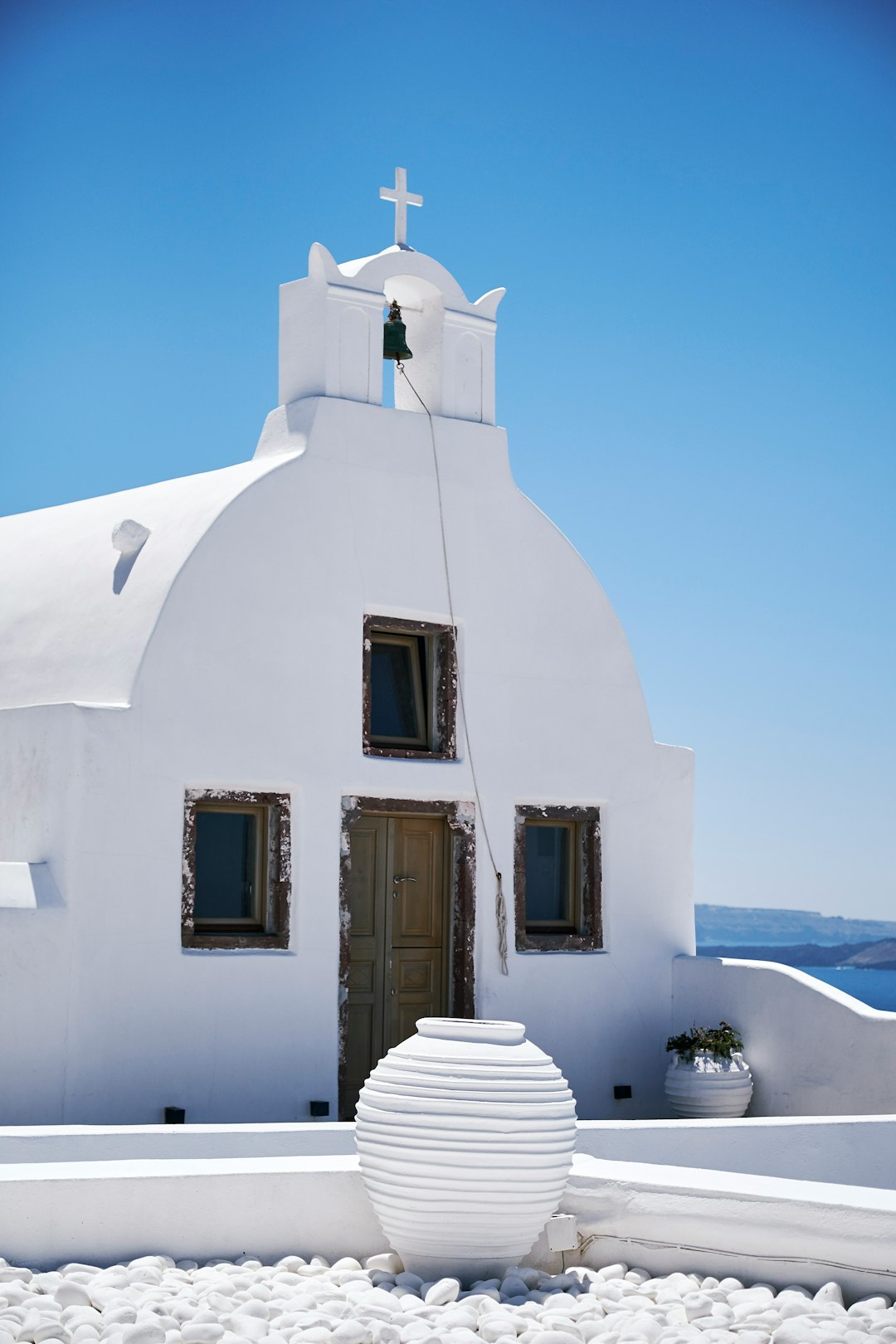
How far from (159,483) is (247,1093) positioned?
4214 millimetres

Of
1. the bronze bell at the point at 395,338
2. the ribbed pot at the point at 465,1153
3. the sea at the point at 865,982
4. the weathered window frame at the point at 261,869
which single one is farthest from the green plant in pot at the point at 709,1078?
the sea at the point at 865,982

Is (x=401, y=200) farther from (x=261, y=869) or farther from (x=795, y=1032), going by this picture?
(x=795, y=1032)

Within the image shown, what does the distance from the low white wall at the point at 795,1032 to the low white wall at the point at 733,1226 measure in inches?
148

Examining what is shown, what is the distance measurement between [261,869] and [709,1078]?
127 inches

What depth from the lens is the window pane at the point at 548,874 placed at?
1136cm

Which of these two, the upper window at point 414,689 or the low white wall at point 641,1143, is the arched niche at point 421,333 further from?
the low white wall at point 641,1143

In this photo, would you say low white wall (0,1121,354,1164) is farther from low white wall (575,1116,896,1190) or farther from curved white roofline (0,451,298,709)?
curved white roofline (0,451,298,709)

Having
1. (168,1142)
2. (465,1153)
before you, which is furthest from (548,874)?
(465,1153)

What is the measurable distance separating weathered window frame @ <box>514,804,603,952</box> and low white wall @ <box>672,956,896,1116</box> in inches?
30.7

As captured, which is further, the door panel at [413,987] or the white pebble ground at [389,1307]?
the door panel at [413,987]

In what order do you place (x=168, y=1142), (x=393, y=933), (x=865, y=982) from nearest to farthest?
(x=168, y=1142) → (x=393, y=933) → (x=865, y=982)

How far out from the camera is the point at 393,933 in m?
10.8

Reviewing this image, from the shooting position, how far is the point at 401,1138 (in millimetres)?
6566

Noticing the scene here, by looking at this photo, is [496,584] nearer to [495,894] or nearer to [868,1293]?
[495,894]
